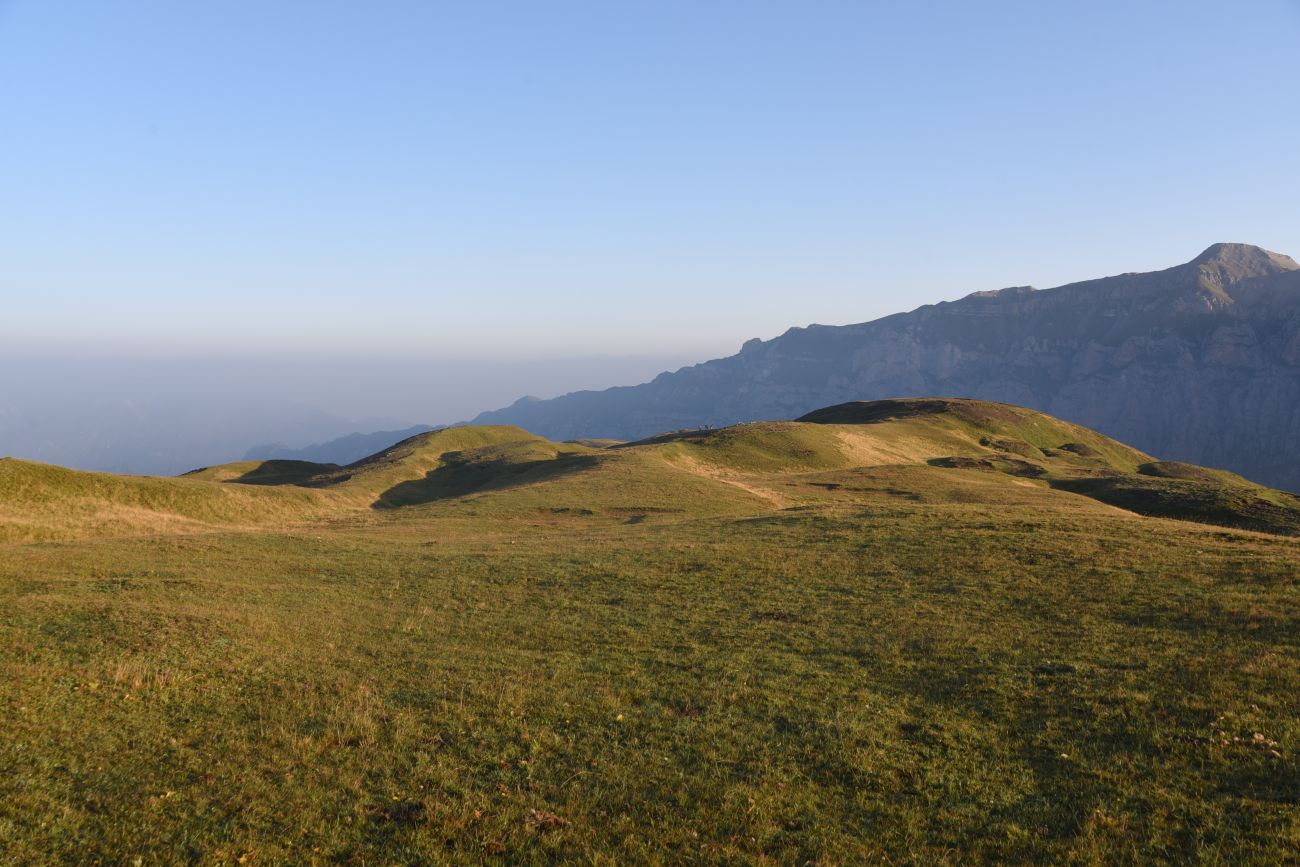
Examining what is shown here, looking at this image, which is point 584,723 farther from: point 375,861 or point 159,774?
point 159,774

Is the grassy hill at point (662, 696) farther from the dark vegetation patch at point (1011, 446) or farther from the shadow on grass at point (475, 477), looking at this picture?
the dark vegetation patch at point (1011, 446)

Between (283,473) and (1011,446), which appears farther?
(1011,446)

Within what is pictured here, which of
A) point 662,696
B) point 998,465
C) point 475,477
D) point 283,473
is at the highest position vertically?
point 283,473

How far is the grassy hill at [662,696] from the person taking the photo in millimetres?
12797

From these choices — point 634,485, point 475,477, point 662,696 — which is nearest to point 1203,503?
point 634,485

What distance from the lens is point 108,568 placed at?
112 feet

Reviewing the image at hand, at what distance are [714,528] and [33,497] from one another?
53275 mm

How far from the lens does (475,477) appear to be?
99.8 meters

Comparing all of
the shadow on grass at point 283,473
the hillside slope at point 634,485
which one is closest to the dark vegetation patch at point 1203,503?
the hillside slope at point 634,485

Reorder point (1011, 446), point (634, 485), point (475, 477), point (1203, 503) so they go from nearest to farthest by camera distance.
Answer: point (1203, 503) → point (634, 485) → point (475, 477) → point (1011, 446)

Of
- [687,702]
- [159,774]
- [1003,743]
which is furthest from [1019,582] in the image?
[159,774]

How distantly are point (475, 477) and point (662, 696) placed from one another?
275 feet

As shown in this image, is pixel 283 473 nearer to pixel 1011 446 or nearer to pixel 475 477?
pixel 475 477

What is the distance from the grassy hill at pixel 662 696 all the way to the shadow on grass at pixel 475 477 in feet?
125
